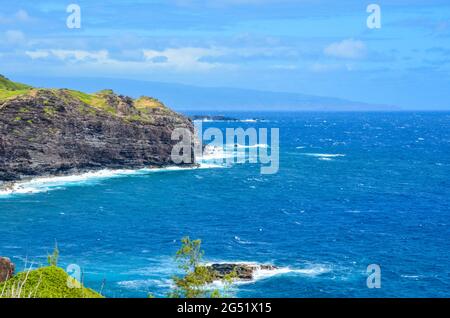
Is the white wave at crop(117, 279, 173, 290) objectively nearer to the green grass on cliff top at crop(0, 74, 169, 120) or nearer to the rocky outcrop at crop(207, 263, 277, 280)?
the rocky outcrop at crop(207, 263, 277, 280)

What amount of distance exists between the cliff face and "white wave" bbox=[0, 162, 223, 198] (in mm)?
1988

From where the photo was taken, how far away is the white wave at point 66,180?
131 metres

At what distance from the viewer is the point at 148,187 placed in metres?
140

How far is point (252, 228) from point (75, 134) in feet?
233

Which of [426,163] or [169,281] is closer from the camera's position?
[169,281]

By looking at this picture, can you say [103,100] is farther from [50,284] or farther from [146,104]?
[50,284]

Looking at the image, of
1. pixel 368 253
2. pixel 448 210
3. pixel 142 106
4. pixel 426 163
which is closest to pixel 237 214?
pixel 368 253

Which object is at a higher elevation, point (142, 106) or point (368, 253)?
point (142, 106)

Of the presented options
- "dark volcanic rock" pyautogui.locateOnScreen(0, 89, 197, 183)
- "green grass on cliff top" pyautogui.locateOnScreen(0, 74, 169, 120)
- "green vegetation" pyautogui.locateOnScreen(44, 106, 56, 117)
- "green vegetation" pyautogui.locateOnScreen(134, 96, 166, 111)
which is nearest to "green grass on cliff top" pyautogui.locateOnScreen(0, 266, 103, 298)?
"dark volcanic rock" pyautogui.locateOnScreen(0, 89, 197, 183)

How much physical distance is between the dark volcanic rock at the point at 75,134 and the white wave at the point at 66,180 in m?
1.93
